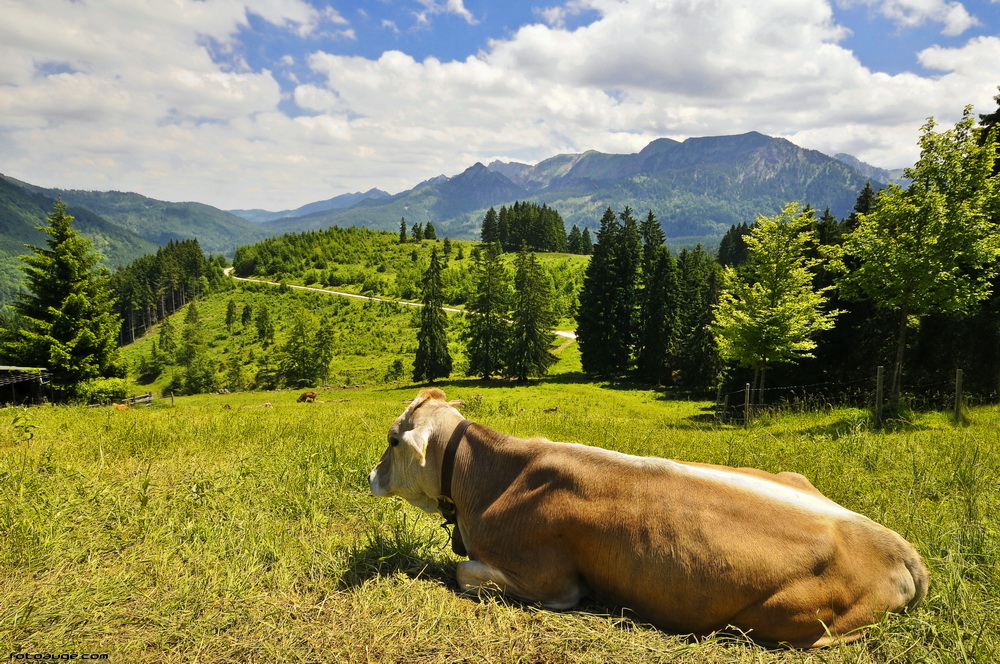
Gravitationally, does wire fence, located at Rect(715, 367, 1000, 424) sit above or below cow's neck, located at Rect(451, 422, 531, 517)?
below

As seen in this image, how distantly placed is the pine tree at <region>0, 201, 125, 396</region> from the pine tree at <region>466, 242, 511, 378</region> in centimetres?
3146

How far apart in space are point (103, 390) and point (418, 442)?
1236 inches

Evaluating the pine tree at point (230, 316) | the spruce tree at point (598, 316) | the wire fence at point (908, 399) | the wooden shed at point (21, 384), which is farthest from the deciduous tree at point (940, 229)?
the pine tree at point (230, 316)

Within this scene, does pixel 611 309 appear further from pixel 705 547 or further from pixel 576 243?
pixel 576 243

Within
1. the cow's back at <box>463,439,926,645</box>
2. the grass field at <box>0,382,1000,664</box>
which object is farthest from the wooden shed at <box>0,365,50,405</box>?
the cow's back at <box>463,439,926,645</box>

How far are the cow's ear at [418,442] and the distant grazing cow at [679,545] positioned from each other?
0.01 m

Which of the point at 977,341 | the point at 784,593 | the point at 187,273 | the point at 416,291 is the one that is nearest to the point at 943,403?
the point at 977,341

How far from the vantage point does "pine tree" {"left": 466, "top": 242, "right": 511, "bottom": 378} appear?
171 ft

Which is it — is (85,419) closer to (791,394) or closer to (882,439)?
(882,439)

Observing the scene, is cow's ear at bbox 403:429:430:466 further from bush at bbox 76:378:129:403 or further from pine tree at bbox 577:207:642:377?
pine tree at bbox 577:207:642:377

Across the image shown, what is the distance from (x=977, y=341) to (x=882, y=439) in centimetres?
1442

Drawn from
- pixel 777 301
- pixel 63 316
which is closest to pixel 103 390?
pixel 63 316

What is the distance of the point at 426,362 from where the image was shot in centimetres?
5488

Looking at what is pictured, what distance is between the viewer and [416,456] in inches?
169
